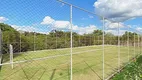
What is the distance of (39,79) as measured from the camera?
6637 mm

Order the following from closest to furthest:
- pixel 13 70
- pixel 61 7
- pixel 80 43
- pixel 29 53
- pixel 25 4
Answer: pixel 25 4
pixel 61 7
pixel 13 70
pixel 80 43
pixel 29 53

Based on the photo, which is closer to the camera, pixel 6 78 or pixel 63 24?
→ pixel 63 24

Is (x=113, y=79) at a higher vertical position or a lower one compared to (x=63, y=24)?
lower

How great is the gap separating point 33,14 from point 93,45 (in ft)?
22.2

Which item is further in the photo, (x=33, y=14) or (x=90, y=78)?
(x=90, y=78)

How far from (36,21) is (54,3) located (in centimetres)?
51

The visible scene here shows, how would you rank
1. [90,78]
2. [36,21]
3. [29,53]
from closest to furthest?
[36,21]
[90,78]
[29,53]

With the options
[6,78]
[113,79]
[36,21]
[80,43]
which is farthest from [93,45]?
[36,21]

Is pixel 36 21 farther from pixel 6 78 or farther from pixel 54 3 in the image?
pixel 6 78

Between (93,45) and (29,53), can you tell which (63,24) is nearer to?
(93,45)

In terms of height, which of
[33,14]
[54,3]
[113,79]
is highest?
[54,3]

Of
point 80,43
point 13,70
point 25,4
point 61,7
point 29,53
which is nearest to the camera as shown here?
point 25,4

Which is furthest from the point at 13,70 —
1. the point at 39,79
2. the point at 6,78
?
the point at 39,79

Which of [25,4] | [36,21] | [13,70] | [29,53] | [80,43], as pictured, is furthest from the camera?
[29,53]
